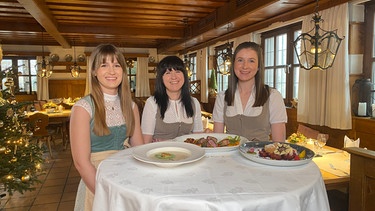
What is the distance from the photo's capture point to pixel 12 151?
2.80 meters

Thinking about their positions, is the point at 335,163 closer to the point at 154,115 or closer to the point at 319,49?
the point at 319,49

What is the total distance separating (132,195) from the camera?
92cm

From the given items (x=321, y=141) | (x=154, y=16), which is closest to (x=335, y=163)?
(x=321, y=141)

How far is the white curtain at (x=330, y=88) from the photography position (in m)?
3.58

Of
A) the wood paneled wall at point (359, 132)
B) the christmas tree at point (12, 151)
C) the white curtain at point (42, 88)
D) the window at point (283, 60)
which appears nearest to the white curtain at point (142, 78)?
the white curtain at point (42, 88)

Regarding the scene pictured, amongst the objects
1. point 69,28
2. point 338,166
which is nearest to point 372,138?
point 338,166

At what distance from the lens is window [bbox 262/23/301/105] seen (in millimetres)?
4984

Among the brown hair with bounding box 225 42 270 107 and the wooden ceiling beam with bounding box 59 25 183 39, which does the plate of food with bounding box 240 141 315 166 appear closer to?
the brown hair with bounding box 225 42 270 107

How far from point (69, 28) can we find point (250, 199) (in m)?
6.29

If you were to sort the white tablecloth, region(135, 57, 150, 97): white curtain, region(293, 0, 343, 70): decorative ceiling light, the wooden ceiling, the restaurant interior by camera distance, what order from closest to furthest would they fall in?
the white tablecloth
region(293, 0, 343, 70): decorative ceiling light
the restaurant interior
the wooden ceiling
region(135, 57, 150, 97): white curtain

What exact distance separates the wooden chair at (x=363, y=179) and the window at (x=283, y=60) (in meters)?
3.22

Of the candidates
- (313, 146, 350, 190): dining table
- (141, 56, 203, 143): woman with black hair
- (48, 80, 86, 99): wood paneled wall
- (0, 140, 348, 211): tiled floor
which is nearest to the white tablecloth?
(141, 56, 203, 143): woman with black hair

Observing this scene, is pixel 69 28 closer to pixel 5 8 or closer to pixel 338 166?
pixel 5 8

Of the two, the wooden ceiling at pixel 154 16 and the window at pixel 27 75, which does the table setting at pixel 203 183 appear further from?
the window at pixel 27 75
